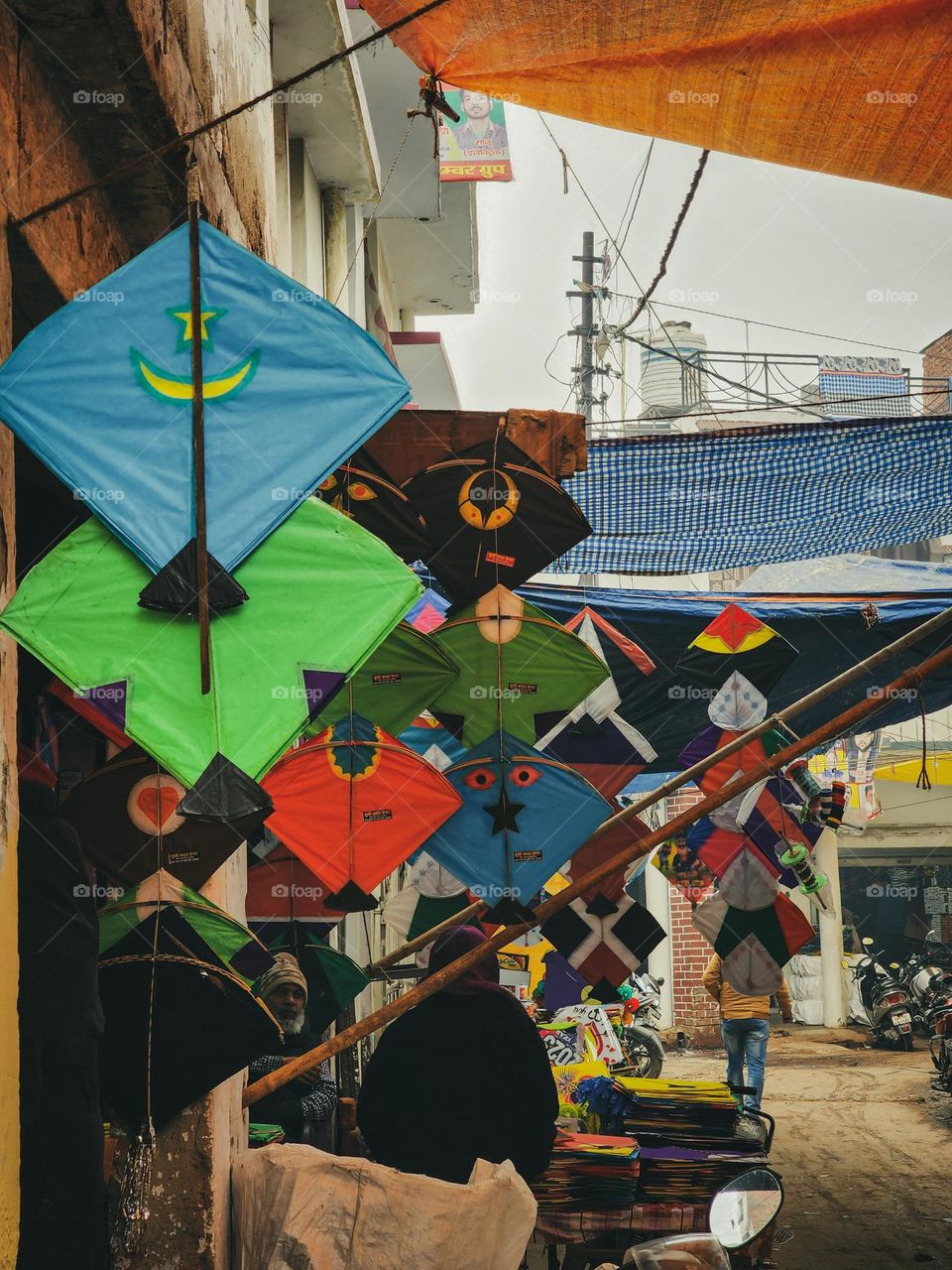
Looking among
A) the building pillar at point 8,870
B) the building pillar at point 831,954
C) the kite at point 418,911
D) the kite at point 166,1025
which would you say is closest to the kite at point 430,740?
the kite at point 418,911

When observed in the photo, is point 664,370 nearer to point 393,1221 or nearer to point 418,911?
point 418,911

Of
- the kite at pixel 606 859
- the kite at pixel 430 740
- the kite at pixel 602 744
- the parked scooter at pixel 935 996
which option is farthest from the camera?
the parked scooter at pixel 935 996

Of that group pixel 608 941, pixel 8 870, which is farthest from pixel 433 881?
pixel 8 870

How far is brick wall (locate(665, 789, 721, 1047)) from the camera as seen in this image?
19828 mm

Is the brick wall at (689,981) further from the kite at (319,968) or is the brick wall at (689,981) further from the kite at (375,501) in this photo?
the kite at (375,501)

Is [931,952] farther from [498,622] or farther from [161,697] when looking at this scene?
[161,697]

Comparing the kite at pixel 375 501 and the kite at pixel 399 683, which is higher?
the kite at pixel 375 501

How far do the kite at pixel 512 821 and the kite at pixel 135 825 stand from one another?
52.5 inches

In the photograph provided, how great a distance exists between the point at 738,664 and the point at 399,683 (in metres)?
2.41

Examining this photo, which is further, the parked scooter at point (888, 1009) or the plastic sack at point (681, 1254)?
the parked scooter at point (888, 1009)

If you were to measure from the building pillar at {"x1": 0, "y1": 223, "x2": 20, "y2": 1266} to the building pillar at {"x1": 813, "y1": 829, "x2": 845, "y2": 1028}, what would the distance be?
19986mm

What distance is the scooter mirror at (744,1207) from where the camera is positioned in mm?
3238

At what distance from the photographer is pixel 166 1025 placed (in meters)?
3.55

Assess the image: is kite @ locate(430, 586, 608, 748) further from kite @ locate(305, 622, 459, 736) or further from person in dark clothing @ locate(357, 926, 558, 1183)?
person in dark clothing @ locate(357, 926, 558, 1183)
